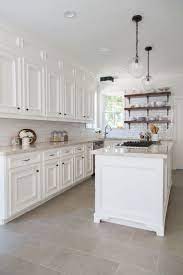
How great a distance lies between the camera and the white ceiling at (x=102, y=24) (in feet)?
7.86

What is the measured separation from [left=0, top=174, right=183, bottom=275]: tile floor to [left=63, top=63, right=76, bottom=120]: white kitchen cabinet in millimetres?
2058

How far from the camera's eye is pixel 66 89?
165 inches

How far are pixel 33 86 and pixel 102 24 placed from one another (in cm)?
139

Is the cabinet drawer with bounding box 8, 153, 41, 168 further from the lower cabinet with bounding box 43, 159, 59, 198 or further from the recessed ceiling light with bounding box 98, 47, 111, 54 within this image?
the recessed ceiling light with bounding box 98, 47, 111, 54

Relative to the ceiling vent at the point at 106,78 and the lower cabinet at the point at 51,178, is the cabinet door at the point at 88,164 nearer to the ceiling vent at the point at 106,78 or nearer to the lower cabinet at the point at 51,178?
the lower cabinet at the point at 51,178

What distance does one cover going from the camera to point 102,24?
9.38 ft

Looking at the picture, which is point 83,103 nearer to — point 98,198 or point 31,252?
point 98,198

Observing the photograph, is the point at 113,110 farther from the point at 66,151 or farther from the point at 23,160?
the point at 23,160

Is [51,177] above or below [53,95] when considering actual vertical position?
below

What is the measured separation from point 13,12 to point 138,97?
4.23 metres

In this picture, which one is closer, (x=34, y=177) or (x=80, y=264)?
(x=80, y=264)

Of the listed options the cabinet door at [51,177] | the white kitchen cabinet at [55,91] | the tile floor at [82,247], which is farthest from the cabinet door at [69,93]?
the tile floor at [82,247]

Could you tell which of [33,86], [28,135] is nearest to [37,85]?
[33,86]

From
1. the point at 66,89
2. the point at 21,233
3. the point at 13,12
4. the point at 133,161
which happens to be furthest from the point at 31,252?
the point at 66,89
